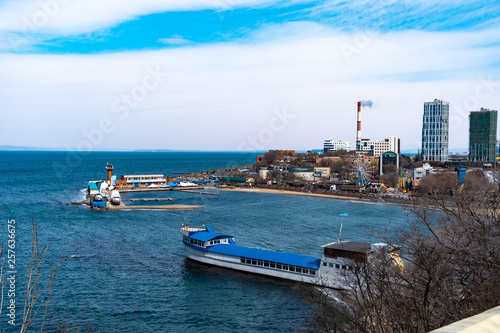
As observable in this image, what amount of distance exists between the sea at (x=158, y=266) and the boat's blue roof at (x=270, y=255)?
0.86m

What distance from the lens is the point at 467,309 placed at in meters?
5.18

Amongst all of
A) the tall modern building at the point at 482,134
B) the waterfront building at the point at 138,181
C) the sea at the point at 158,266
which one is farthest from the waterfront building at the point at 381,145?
the sea at the point at 158,266

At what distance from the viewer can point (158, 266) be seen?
1716cm

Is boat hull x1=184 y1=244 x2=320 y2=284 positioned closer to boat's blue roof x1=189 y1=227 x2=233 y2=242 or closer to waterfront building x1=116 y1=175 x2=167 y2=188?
boat's blue roof x1=189 y1=227 x2=233 y2=242

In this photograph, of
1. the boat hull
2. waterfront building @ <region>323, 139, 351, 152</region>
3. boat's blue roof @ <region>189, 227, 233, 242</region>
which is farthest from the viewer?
waterfront building @ <region>323, 139, 351, 152</region>

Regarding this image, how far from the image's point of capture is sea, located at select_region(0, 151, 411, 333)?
12.1m

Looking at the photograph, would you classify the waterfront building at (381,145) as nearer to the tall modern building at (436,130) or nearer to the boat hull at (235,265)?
the tall modern building at (436,130)

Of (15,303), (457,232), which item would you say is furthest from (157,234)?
Result: (457,232)

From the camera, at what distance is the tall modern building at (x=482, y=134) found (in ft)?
248

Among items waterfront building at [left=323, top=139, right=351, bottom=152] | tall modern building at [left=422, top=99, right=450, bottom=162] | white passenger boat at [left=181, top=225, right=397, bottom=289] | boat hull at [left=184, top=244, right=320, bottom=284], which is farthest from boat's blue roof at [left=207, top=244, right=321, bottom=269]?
waterfront building at [left=323, top=139, right=351, bottom=152]

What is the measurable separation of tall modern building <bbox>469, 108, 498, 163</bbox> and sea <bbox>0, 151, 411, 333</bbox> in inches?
2066

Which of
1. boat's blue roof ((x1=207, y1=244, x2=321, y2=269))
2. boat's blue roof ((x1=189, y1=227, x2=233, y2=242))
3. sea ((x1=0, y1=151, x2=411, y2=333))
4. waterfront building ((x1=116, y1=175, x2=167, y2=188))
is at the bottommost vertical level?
sea ((x1=0, y1=151, x2=411, y2=333))

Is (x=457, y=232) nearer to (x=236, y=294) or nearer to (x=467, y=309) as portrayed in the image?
(x=467, y=309)

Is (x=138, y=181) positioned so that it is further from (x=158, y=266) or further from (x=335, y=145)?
(x=335, y=145)
